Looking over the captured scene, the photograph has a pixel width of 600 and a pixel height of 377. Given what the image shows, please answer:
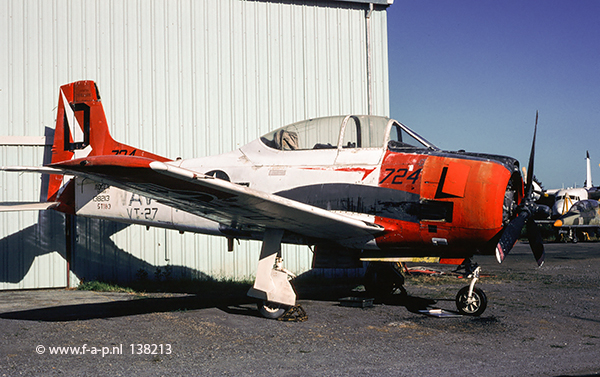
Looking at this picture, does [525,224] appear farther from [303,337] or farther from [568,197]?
[568,197]

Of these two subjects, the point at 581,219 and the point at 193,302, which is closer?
the point at 193,302

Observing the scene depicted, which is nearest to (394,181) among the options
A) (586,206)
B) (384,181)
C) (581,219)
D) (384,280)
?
(384,181)

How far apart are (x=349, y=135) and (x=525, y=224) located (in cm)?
270

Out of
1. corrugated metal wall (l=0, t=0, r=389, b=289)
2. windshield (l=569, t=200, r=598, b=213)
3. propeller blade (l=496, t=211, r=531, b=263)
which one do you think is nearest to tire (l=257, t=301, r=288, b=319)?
propeller blade (l=496, t=211, r=531, b=263)

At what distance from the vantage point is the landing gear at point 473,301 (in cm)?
659

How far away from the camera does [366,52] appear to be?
1202 centimetres

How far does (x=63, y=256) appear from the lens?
1043cm

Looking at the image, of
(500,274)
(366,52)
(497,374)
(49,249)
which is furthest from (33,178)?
(500,274)

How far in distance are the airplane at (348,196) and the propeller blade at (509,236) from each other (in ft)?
0.04

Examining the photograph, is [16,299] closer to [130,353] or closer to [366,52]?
[130,353]

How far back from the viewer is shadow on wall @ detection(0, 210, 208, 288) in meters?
10.2

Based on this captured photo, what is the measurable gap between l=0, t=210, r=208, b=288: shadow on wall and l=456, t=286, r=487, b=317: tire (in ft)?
→ 20.5

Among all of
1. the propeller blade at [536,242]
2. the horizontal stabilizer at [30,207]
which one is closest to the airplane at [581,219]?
the propeller blade at [536,242]

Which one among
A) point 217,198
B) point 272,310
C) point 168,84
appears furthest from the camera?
point 168,84
